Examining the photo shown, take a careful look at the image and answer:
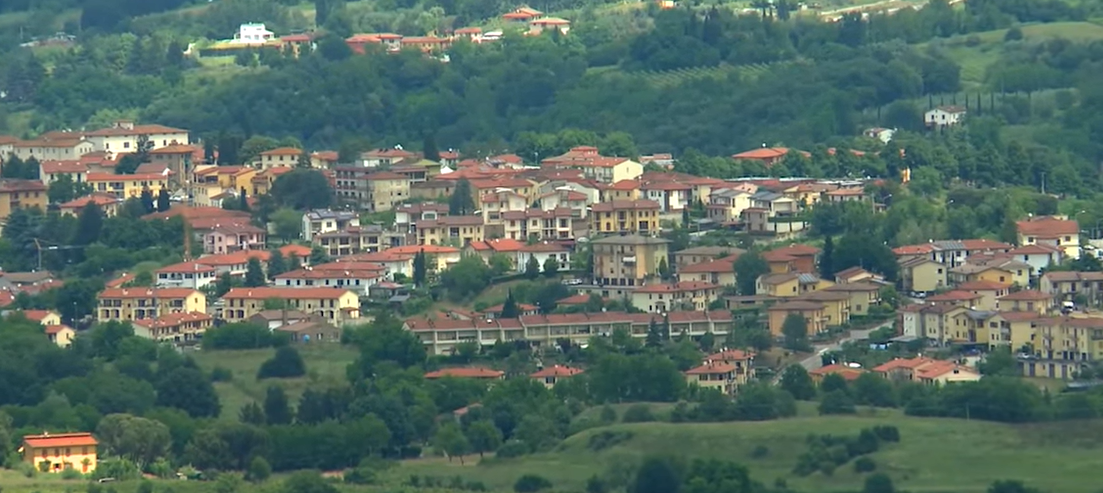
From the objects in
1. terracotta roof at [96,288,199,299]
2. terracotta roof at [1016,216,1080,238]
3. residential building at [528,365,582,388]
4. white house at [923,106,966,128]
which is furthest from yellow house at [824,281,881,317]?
white house at [923,106,966,128]

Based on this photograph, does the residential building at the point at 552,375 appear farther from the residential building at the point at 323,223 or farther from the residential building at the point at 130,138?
the residential building at the point at 130,138

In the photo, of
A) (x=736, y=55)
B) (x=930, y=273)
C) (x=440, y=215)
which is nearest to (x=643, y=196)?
(x=440, y=215)

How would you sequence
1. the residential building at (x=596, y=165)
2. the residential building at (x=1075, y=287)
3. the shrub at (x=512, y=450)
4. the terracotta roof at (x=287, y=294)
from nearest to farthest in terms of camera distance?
the shrub at (x=512, y=450)
the residential building at (x=1075, y=287)
the terracotta roof at (x=287, y=294)
the residential building at (x=596, y=165)

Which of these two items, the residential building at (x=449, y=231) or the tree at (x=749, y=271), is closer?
the tree at (x=749, y=271)

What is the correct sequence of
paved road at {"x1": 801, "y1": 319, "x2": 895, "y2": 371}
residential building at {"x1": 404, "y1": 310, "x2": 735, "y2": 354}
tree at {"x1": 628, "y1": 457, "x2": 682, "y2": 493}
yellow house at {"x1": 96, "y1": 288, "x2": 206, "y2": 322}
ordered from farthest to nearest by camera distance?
yellow house at {"x1": 96, "y1": 288, "x2": 206, "y2": 322} → residential building at {"x1": 404, "y1": 310, "x2": 735, "y2": 354} → paved road at {"x1": 801, "y1": 319, "x2": 895, "y2": 371} → tree at {"x1": 628, "y1": 457, "x2": 682, "y2": 493}

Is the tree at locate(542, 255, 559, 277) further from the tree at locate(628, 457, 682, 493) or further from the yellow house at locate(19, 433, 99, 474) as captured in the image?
the tree at locate(628, 457, 682, 493)

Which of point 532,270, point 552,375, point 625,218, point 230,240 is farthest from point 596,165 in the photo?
point 552,375

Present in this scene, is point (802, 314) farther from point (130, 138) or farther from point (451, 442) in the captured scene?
point (130, 138)

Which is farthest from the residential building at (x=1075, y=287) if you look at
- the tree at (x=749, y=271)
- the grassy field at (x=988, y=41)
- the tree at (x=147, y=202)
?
the grassy field at (x=988, y=41)
